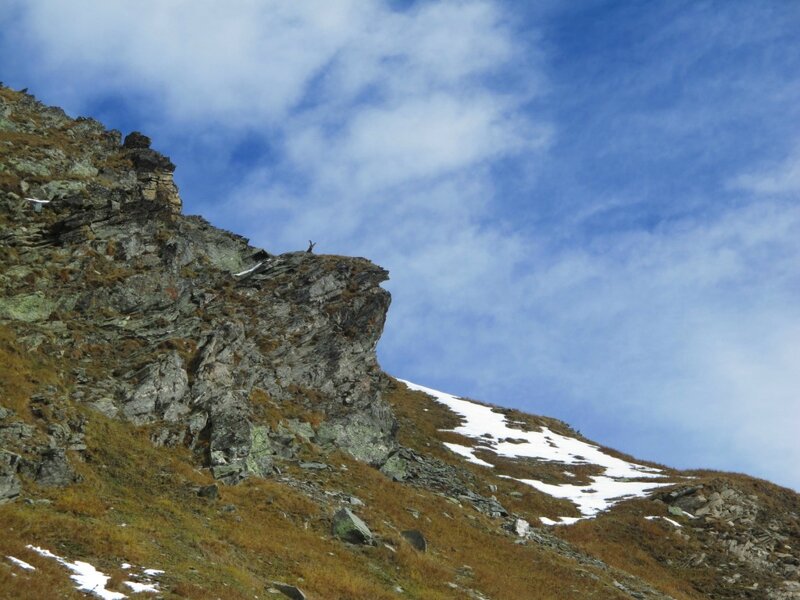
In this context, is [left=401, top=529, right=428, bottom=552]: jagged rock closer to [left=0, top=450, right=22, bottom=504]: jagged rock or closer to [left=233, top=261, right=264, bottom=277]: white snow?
[left=0, top=450, right=22, bottom=504]: jagged rock

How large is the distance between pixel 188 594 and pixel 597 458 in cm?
6042

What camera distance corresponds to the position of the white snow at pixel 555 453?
5478 cm

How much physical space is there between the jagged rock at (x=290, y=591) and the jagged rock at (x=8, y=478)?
871 cm

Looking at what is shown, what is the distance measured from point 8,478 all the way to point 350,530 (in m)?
13.7

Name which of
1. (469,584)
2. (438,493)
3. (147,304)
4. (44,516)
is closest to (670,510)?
(438,493)

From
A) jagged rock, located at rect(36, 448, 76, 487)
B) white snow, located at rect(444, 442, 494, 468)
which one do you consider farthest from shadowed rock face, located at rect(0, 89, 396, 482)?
white snow, located at rect(444, 442, 494, 468)

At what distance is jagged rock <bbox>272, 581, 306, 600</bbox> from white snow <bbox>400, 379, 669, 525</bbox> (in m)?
29.6

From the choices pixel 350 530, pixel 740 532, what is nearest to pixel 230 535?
pixel 350 530

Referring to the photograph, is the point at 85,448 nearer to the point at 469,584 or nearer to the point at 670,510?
the point at 469,584

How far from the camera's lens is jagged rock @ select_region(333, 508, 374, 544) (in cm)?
2898

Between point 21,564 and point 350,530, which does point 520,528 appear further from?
point 21,564

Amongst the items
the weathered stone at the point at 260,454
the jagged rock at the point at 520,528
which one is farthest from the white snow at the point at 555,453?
the weathered stone at the point at 260,454

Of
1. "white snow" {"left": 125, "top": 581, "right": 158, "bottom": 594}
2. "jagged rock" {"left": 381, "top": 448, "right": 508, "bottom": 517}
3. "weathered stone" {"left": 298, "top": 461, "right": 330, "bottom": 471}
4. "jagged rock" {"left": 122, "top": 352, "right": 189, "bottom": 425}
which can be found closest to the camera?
"white snow" {"left": 125, "top": 581, "right": 158, "bottom": 594}

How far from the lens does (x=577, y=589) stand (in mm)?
32781
